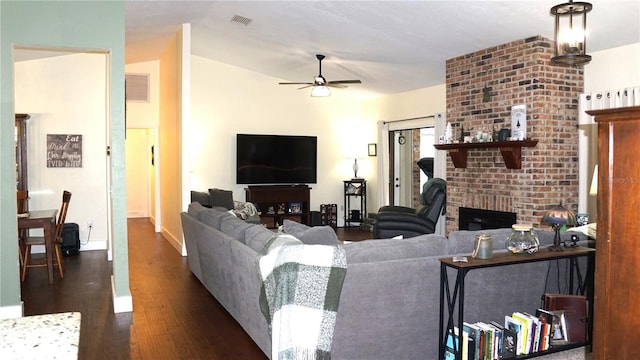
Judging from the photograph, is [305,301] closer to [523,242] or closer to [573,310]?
[523,242]

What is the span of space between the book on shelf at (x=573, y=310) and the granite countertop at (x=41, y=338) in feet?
10.2

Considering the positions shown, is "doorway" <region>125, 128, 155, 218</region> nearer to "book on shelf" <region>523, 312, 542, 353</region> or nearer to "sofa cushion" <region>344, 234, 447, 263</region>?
"sofa cushion" <region>344, 234, 447, 263</region>

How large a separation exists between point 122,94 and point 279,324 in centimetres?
268

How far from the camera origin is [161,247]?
767 centimetres

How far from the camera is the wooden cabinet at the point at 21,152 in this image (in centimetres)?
685

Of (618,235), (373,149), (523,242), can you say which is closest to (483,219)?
(523,242)

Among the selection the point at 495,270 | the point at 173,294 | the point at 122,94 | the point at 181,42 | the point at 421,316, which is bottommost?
the point at 173,294

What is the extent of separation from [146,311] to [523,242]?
125 inches

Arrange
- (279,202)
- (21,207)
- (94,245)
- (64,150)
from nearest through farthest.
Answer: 1. (21,207)
2. (64,150)
3. (94,245)
4. (279,202)

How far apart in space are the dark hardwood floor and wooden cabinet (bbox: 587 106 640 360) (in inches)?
89.2

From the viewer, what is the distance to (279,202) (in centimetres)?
932

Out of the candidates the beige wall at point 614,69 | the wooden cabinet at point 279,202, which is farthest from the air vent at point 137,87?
the beige wall at point 614,69

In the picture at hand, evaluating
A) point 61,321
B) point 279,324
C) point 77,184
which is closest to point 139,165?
point 77,184

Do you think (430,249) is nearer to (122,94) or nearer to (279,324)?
(279,324)
